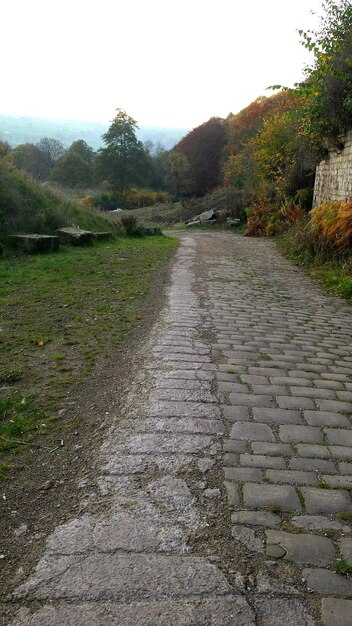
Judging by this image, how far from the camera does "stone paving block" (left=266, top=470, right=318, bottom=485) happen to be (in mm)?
2799

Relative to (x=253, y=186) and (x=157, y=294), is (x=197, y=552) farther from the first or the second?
(x=253, y=186)

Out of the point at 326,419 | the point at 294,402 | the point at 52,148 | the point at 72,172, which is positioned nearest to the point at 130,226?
the point at 294,402

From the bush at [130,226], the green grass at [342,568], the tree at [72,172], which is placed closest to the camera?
the green grass at [342,568]

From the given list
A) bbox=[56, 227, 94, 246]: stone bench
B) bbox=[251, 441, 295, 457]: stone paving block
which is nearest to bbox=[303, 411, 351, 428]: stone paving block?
bbox=[251, 441, 295, 457]: stone paving block

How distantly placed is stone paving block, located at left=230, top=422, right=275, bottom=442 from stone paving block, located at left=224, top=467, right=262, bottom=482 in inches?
14.8

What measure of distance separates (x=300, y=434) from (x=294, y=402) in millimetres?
547

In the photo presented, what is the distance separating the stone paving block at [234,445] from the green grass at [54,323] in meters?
1.25

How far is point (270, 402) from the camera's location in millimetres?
3873

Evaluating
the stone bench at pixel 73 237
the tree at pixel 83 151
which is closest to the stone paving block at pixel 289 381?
the stone bench at pixel 73 237

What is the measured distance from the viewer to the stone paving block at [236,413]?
354 cm

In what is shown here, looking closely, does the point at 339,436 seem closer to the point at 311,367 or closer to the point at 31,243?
the point at 311,367

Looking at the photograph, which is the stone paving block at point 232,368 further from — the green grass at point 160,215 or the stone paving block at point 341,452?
the green grass at point 160,215

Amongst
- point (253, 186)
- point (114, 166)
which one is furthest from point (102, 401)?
point (114, 166)

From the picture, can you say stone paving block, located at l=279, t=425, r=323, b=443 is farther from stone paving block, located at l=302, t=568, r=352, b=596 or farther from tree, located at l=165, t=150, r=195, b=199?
tree, located at l=165, t=150, r=195, b=199
